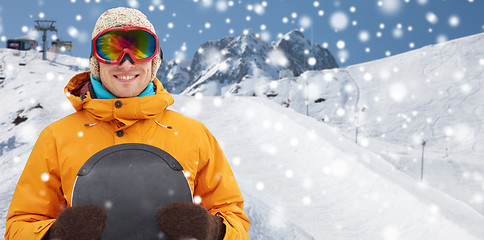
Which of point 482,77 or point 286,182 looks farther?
point 482,77

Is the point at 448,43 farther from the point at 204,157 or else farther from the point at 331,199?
the point at 204,157

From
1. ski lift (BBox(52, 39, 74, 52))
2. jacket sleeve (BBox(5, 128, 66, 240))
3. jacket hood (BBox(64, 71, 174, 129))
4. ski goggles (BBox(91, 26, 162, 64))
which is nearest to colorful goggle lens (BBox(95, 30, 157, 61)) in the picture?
ski goggles (BBox(91, 26, 162, 64))

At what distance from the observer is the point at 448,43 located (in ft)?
146

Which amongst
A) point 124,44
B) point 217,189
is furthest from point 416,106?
point 124,44

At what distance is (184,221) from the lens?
1395 millimetres

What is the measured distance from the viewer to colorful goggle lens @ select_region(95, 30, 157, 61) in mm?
1939

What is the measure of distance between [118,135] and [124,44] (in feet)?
1.80

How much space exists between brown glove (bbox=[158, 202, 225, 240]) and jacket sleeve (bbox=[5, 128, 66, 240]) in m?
0.69

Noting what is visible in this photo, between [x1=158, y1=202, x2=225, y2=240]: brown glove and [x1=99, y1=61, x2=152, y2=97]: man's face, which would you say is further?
[x1=99, y1=61, x2=152, y2=97]: man's face

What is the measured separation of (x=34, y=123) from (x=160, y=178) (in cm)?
1012

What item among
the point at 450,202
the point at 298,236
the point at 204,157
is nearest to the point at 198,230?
the point at 204,157

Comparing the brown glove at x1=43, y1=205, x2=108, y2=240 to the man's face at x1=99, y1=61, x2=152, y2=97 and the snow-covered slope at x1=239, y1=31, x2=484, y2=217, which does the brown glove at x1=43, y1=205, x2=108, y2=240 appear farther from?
the snow-covered slope at x1=239, y1=31, x2=484, y2=217

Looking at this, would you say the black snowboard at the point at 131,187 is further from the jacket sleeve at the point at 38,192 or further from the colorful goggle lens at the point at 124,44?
the colorful goggle lens at the point at 124,44

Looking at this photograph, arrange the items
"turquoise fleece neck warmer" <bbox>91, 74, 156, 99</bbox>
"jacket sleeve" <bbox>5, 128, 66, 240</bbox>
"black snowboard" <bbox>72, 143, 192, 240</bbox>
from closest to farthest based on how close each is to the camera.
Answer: "black snowboard" <bbox>72, 143, 192, 240</bbox> → "jacket sleeve" <bbox>5, 128, 66, 240</bbox> → "turquoise fleece neck warmer" <bbox>91, 74, 156, 99</bbox>
